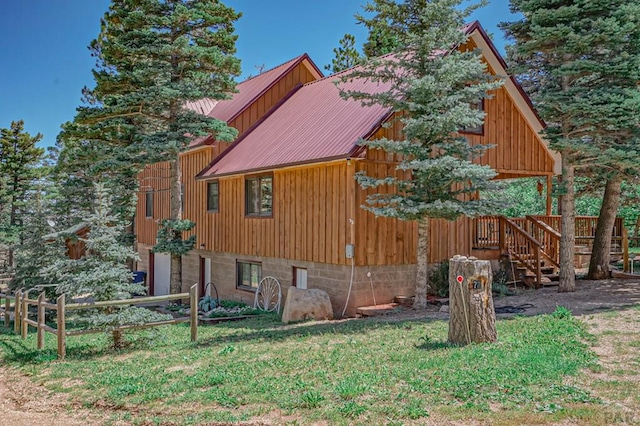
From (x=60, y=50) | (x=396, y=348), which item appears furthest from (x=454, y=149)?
(x=60, y=50)

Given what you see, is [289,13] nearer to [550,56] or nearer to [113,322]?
[550,56]

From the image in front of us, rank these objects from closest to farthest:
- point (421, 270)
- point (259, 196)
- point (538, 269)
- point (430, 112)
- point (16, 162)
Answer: point (430, 112), point (421, 270), point (538, 269), point (259, 196), point (16, 162)

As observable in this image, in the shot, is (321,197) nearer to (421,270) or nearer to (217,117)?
(421,270)

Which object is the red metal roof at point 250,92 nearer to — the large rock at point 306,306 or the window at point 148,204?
the window at point 148,204

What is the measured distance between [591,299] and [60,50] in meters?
24.6

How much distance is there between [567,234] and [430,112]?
17.3 ft

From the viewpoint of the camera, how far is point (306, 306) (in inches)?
493

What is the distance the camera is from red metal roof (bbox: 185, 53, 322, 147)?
19.0 meters

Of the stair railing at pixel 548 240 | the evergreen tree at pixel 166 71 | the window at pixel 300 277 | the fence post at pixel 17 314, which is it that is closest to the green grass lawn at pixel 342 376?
the fence post at pixel 17 314

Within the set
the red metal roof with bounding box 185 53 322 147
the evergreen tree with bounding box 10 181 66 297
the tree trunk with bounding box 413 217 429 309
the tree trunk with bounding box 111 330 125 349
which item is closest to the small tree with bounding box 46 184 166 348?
the tree trunk with bounding box 111 330 125 349

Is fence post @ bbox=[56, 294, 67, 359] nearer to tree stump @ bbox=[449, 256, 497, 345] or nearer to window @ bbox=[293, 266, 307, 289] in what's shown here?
window @ bbox=[293, 266, 307, 289]

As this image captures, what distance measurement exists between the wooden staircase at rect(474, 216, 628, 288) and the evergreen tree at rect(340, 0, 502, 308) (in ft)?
12.7

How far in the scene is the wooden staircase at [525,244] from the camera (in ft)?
48.8

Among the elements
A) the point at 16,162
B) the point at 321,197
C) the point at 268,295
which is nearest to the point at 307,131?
the point at 321,197
